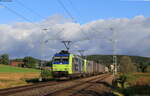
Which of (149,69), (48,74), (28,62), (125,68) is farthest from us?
(28,62)

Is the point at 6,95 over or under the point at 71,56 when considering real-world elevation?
under

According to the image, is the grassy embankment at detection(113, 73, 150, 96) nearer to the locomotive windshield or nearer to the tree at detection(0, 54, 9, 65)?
the locomotive windshield

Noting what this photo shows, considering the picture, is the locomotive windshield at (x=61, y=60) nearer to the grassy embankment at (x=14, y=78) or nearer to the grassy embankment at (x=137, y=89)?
the grassy embankment at (x=14, y=78)

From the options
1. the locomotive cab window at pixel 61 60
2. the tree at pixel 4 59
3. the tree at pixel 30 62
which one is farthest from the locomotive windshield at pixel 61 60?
the tree at pixel 4 59

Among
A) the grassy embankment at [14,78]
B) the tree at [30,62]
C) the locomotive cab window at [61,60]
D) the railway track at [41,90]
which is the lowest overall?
the railway track at [41,90]

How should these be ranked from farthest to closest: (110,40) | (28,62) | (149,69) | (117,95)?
(28,62) < (149,69) < (110,40) < (117,95)

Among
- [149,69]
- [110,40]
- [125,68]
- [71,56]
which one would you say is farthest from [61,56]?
[149,69]

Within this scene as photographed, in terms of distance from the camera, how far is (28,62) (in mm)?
160750

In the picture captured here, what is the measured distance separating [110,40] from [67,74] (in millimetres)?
13536

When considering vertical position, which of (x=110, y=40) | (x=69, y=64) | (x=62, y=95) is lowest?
(x=62, y=95)

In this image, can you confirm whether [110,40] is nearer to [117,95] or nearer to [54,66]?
[54,66]

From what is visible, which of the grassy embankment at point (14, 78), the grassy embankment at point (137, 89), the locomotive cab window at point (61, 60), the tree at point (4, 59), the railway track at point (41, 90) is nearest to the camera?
the grassy embankment at point (137, 89)

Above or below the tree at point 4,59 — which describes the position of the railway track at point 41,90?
below

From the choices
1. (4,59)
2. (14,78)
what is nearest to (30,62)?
(4,59)
